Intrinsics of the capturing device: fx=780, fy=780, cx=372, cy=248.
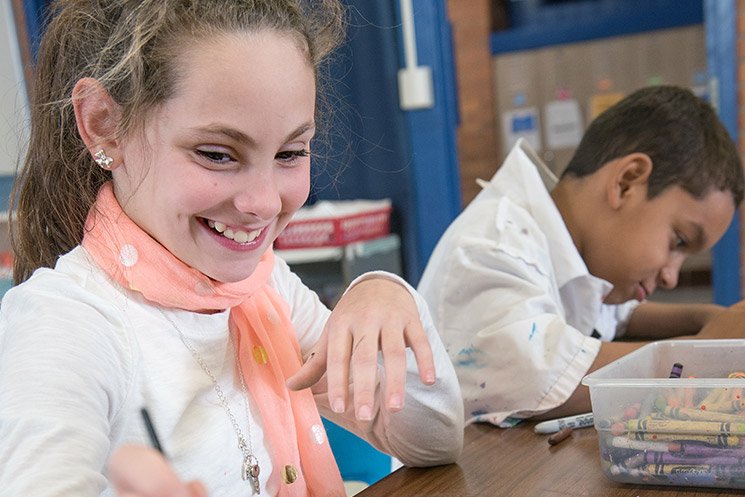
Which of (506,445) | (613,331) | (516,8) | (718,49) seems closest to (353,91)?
(613,331)

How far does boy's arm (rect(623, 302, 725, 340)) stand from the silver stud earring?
1.02m

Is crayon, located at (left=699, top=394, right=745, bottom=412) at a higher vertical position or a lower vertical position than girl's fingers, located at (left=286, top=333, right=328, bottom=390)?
lower

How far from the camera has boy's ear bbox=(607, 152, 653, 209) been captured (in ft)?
4.17

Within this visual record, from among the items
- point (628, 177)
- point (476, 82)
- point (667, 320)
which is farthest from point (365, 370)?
point (476, 82)

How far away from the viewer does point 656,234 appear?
124cm

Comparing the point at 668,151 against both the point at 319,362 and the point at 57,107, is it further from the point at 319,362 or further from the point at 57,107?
the point at 57,107

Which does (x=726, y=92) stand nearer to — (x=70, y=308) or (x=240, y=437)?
(x=240, y=437)

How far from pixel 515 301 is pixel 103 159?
0.55 metres

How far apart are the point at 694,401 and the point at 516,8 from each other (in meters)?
5.55

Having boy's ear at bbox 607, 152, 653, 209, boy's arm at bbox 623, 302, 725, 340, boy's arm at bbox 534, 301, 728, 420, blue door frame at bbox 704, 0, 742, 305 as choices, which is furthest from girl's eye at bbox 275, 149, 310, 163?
blue door frame at bbox 704, 0, 742, 305

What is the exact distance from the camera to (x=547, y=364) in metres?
0.93

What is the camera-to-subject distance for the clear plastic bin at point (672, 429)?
0.65m

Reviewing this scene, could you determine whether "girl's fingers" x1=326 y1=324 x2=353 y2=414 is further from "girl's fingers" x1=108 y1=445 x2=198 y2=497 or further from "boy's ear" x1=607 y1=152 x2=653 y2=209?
"boy's ear" x1=607 y1=152 x2=653 y2=209

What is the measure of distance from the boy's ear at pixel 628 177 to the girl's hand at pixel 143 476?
3.35 ft
